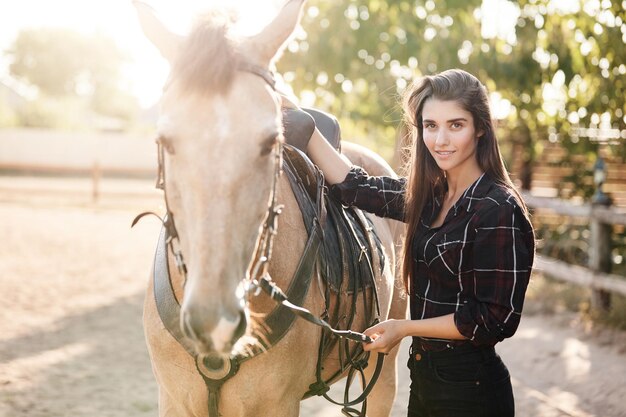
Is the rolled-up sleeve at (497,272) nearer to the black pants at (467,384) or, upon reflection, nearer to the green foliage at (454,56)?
the black pants at (467,384)

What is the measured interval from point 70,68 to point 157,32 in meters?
55.8

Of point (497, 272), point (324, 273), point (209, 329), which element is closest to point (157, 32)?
point (209, 329)

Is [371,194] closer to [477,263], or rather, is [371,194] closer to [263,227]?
[477,263]

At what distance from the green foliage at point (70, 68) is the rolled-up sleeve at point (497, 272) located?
52867 millimetres

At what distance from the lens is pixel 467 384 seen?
85.7 inches

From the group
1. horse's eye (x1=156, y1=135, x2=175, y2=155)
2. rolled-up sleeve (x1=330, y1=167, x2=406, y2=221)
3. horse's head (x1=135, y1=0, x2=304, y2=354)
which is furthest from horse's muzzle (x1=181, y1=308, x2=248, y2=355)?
rolled-up sleeve (x1=330, y1=167, x2=406, y2=221)

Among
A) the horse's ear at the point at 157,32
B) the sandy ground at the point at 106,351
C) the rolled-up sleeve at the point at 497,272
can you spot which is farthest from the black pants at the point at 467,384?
the horse's ear at the point at 157,32

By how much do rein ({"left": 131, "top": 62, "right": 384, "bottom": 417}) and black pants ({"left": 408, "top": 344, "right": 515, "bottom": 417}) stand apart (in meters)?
0.28

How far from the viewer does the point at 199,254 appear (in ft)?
4.91

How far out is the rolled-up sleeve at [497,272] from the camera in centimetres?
203

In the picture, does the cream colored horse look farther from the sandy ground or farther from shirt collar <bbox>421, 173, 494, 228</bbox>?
shirt collar <bbox>421, 173, 494, 228</bbox>

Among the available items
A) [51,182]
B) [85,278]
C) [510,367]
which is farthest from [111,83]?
[510,367]

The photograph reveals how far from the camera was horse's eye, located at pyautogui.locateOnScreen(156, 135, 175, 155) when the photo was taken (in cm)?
154

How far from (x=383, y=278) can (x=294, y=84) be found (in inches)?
239
